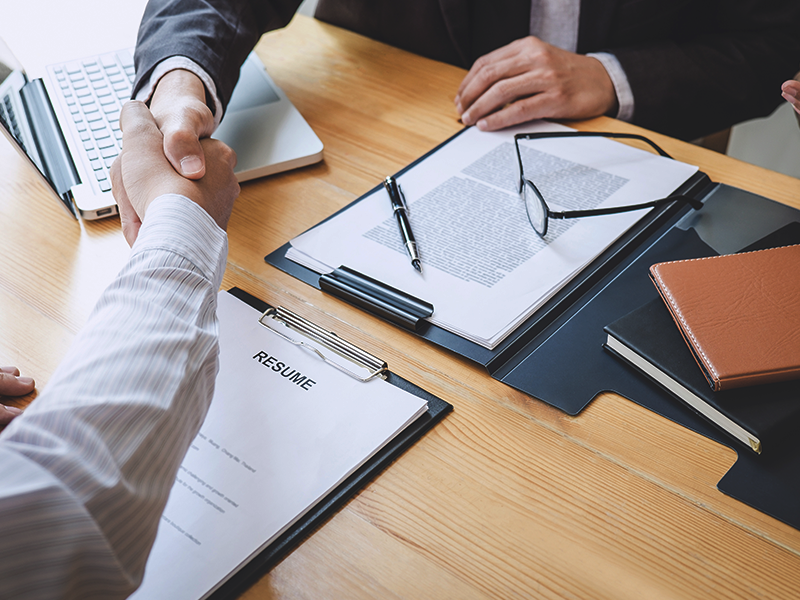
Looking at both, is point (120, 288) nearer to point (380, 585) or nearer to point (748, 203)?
point (380, 585)

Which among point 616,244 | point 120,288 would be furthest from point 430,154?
point 120,288

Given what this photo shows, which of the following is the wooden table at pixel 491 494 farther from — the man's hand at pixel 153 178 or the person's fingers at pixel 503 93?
the person's fingers at pixel 503 93

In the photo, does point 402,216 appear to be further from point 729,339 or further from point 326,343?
point 729,339

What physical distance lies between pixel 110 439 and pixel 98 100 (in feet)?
2.58

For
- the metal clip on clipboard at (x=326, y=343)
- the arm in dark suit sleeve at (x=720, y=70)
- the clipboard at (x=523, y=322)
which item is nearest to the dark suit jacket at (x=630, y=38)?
the arm in dark suit sleeve at (x=720, y=70)

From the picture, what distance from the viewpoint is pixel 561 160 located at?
88cm

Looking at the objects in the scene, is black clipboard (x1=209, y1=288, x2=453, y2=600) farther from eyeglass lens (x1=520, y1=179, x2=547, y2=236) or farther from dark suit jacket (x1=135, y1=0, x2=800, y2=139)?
dark suit jacket (x1=135, y1=0, x2=800, y2=139)

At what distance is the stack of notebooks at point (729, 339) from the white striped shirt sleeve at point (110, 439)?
40 centimetres

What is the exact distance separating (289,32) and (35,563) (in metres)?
1.17

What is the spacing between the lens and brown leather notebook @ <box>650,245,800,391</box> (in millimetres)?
525

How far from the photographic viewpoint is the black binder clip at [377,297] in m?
0.65

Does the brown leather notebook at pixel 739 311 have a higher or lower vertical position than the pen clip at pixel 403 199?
higher

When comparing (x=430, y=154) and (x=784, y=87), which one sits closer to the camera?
(x=784, y=87)

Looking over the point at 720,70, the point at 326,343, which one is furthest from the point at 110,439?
the point at 720,70
